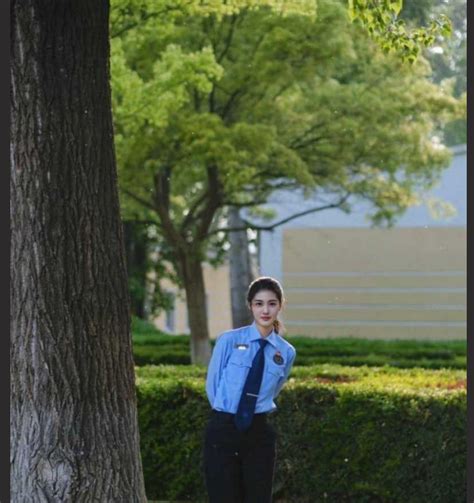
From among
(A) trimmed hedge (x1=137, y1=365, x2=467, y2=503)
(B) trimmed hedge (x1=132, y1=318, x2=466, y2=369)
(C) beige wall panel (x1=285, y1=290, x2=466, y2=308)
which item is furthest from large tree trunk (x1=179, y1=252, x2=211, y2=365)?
(A) trimmed hedge (x1=137, y1=365, x2=467, y2=503)

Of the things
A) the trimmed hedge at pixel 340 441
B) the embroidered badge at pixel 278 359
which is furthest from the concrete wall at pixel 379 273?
the embroidered badge at pixel 278 359

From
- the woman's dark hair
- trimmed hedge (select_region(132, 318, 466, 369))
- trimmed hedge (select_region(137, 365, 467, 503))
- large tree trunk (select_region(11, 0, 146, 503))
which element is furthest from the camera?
trimmed hedge (select_region(132, 318, 466, 369))

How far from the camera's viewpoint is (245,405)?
21.1 feet

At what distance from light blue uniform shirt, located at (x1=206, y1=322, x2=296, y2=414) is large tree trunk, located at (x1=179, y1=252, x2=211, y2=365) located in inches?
598

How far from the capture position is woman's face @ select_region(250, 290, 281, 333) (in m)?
6.50

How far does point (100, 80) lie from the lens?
23.2 feet

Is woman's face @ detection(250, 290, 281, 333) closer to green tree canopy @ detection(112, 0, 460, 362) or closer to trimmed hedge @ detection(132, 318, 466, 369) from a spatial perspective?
green tree canopy @ detection(112, 0, 460, 362)

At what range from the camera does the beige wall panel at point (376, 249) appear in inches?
1299

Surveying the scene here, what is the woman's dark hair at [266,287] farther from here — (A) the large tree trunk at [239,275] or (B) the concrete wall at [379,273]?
(B) the concrete wall at [379,273]

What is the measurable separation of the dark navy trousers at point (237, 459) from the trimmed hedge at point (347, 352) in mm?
11906

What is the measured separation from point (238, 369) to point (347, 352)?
16.1 meters

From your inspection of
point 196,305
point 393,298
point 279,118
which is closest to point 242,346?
point 279,118

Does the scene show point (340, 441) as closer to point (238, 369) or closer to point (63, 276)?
point (238, 369)

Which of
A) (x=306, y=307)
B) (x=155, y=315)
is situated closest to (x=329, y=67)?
(x=306, y=307)
